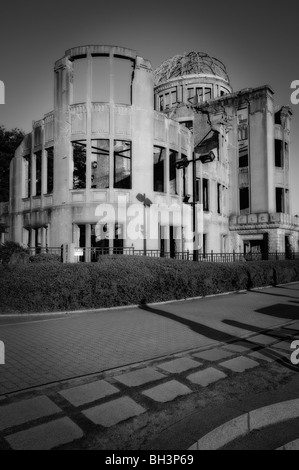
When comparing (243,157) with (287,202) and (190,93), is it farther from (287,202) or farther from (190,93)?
(190,93)

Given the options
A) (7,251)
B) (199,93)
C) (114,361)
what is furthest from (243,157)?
(114,361)

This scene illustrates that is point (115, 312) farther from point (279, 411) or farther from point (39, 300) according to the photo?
point (279, 411)

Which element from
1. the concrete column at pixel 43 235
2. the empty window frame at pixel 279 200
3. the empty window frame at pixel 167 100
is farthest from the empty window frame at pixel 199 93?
the concrete column at pixel 43 235

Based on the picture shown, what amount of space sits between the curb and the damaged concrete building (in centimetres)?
980

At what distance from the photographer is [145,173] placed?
18.4m

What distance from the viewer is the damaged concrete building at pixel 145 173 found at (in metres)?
17.7

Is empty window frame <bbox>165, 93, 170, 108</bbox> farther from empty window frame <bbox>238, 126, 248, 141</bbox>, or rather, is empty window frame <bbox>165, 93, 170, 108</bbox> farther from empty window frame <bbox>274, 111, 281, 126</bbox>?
empty window frame <bbox>274, 111, 281, 126</bbox>

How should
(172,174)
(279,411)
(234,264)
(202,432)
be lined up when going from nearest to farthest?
(202,432)
(279,411)
(234,264)
(172,174)

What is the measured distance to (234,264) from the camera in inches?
560

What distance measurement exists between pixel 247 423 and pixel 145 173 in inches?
641

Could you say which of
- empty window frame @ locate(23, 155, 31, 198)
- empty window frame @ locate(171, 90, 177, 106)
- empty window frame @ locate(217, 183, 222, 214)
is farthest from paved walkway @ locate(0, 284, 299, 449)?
empty window frame @ locate(171, 90, 177, 106)

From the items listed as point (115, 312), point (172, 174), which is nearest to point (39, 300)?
point (115, 312)

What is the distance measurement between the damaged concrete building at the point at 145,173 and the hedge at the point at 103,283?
2304mm

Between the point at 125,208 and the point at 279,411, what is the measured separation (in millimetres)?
14899
